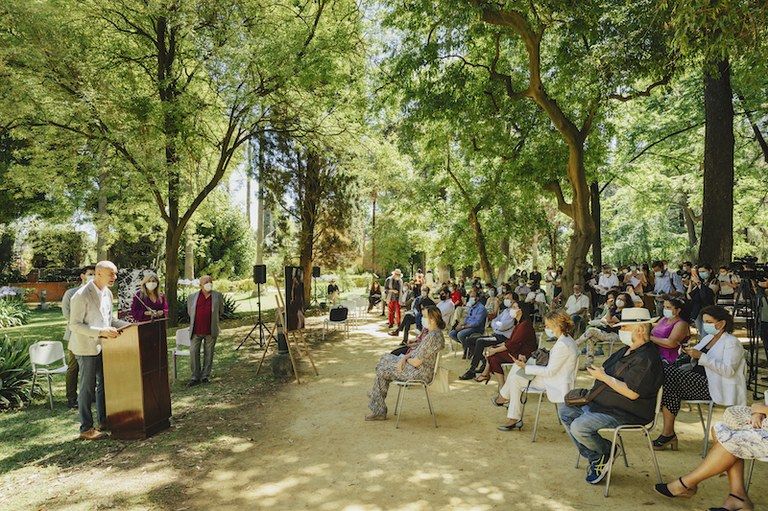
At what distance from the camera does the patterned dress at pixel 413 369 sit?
19.6ft

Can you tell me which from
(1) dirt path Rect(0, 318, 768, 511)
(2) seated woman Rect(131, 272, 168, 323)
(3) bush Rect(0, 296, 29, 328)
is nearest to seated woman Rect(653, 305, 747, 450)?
(1) dirt path Rect(0, 318, 768, 511)

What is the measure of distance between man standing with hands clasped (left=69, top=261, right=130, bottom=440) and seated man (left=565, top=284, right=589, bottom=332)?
8.82 m

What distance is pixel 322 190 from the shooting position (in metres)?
20.7

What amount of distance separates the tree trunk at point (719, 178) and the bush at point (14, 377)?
13.1 m

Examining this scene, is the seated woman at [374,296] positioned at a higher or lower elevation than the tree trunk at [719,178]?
lower

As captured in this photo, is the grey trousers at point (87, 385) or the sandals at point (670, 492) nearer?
the sandals at point (670, 492)

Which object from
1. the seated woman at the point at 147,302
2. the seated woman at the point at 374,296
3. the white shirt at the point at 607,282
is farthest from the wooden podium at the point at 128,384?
the seated woman at the point at 374,296

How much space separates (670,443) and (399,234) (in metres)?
27.4

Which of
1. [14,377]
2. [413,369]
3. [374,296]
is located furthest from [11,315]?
[413,369]

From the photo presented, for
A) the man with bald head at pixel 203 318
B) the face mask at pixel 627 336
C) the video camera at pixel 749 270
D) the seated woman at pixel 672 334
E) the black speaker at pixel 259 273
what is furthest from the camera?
the black speaker at pixel 259 273

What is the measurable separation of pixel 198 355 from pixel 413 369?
3976 mm

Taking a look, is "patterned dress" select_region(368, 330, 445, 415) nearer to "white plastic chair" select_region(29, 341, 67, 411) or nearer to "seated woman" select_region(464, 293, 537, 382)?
"seated woman" select_region(464, 293, 537, 382)

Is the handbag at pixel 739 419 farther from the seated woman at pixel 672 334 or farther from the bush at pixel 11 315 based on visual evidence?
the bush at pixel 11 315

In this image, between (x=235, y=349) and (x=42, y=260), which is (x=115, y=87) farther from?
(x=42, y=260)
